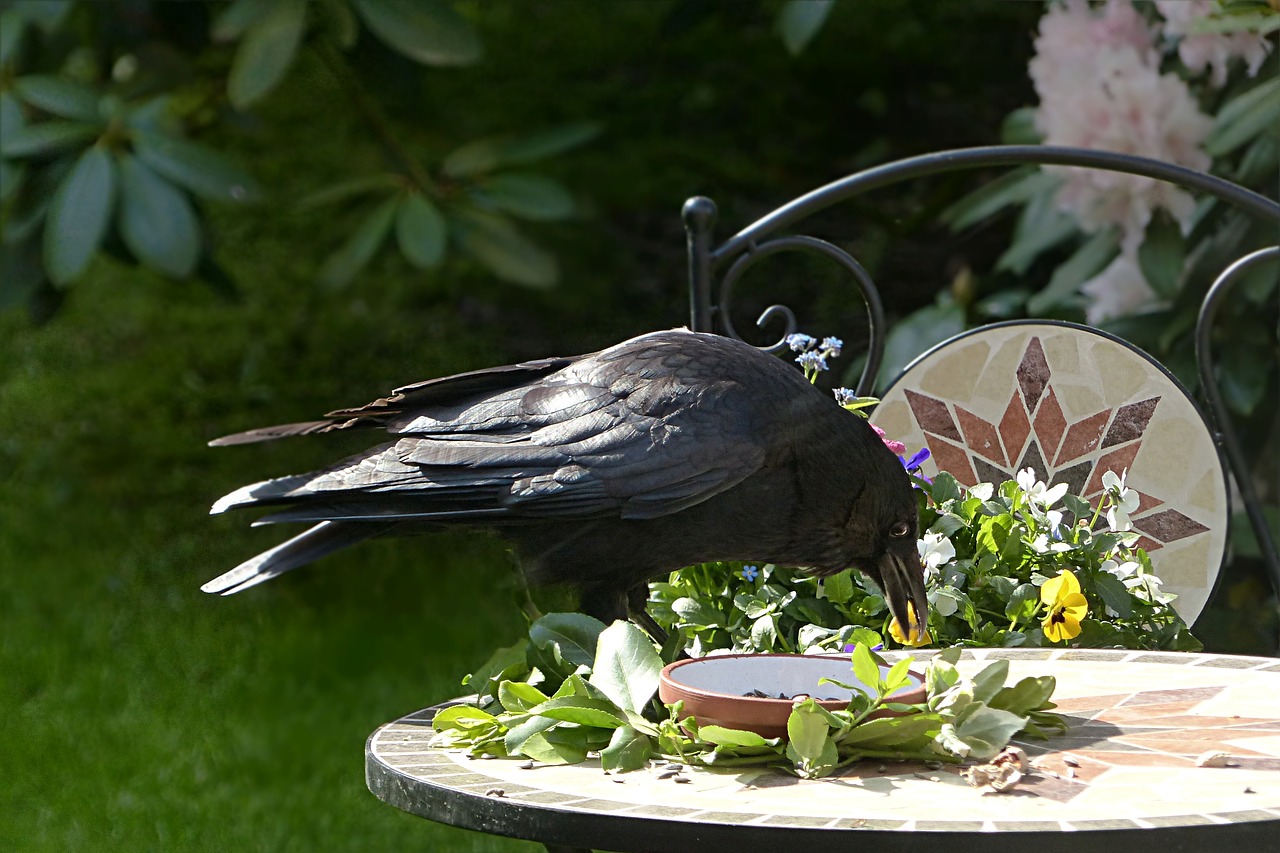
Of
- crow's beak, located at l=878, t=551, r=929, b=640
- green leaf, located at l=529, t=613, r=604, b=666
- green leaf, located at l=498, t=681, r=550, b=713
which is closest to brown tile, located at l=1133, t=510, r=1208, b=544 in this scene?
crow's beak, located at l=878, t=551, r=929, b=640

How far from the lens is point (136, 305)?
5.79 metres

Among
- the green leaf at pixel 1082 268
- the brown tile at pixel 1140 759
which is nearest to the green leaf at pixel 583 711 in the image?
the brown tile at pixel 1140 759

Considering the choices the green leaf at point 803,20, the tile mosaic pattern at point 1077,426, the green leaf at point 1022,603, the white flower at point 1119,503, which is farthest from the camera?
the green leaf at point 803,20

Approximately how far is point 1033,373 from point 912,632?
73 cm

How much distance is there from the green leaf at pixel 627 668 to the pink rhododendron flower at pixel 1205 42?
2.31 meters

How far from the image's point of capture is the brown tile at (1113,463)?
2.49 metres

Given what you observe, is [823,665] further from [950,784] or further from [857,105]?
[857,105]

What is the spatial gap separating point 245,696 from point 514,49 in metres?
2.51

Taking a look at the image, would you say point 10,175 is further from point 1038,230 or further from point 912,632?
point 1038,230

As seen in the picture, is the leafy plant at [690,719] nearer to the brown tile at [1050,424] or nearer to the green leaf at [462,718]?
the green leaf at [462,718]

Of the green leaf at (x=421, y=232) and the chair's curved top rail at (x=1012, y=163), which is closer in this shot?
the chair's curved top rail at (x=1012, y=163)

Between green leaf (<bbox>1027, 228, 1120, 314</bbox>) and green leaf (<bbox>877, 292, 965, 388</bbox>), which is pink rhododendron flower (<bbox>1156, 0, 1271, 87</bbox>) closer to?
green leaf (<bbox>1027, 228, 1120, 314</bbox>)

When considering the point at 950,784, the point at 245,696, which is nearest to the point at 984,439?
the point at 950,784

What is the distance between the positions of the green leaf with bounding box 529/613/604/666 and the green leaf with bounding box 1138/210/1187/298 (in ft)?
7.29
